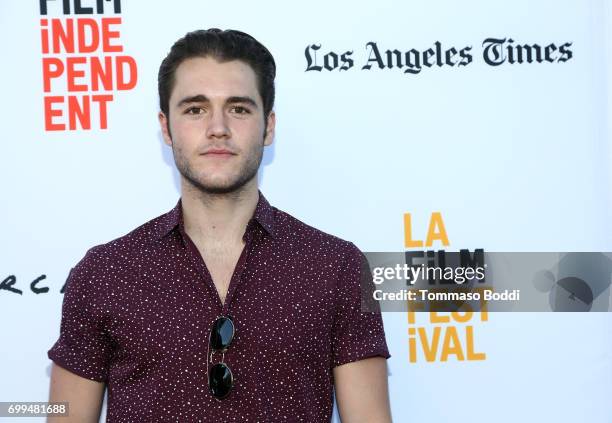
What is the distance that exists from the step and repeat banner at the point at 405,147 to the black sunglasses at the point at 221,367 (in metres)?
0.52

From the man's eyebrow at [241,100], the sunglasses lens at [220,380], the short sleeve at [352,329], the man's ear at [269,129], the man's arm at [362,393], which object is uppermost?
the man's eyebrow at [241,100]

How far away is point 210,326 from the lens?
5.55 feet

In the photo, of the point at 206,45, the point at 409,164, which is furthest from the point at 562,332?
the point at 206,45

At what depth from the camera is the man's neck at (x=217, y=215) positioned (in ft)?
5.98

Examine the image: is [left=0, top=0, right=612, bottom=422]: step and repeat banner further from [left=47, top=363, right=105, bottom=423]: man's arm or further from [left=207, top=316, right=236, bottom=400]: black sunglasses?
[left=207, top=316, right=236, bottom=400]: black sunglasses

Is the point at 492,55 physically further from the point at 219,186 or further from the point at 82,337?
the point at 82,337

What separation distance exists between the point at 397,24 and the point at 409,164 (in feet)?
1.26

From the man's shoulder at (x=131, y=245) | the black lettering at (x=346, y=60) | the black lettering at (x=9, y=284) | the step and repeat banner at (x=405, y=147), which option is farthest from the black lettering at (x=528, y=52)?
the black lettering at (x=9, y=284)

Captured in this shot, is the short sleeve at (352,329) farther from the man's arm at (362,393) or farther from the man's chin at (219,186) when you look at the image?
the man's chin at (219,186)

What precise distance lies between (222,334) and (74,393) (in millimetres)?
415

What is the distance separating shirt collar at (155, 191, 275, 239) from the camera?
182cm

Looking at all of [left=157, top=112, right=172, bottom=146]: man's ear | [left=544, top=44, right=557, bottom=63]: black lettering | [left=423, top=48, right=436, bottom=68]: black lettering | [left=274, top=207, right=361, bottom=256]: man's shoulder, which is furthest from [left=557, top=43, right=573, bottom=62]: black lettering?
[left=157, top=112, right=172, bottom=146]: man's ear

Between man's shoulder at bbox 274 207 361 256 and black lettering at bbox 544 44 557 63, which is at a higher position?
black lettering at bbox 544 44 557 63

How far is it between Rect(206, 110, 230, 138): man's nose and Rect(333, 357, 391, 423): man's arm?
60 centimetres
